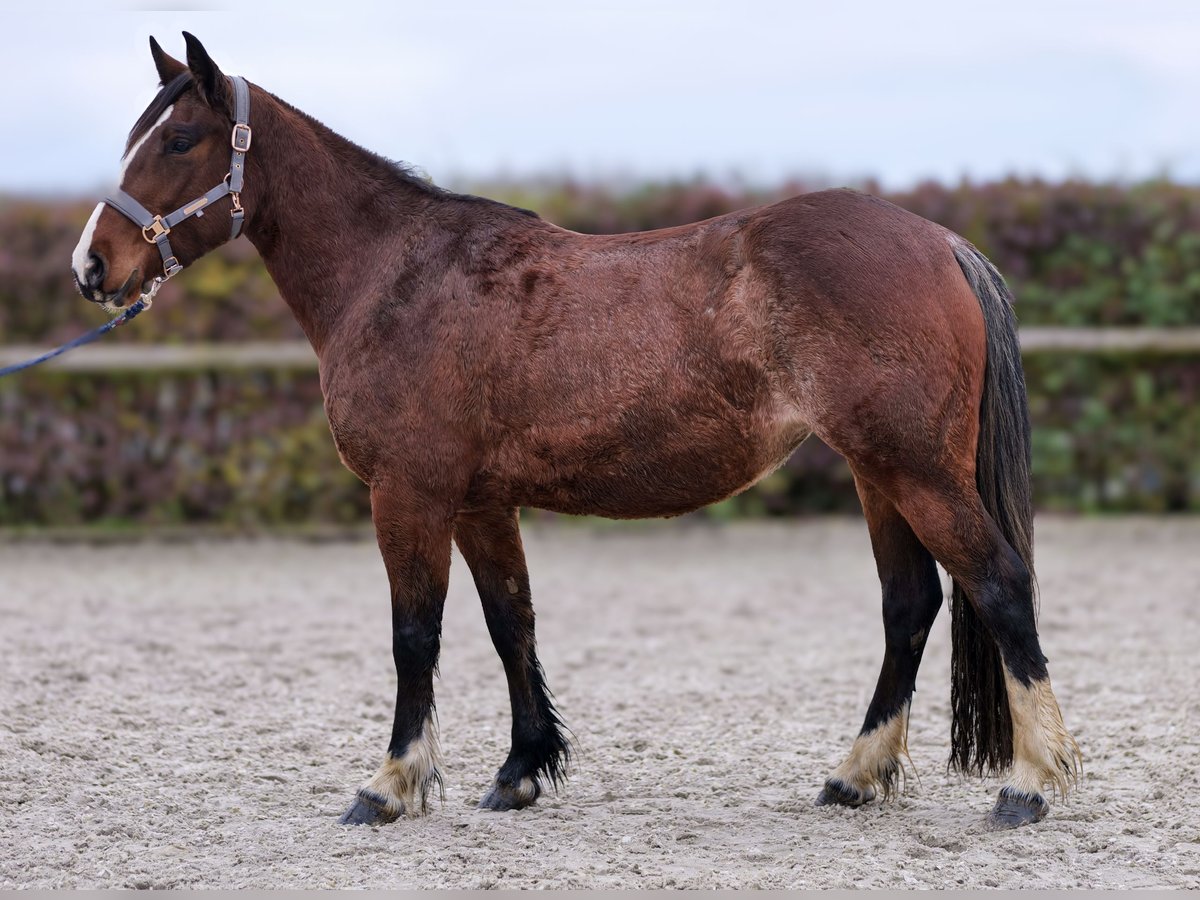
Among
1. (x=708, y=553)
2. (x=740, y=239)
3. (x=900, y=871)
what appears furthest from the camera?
(x=708, y=553)

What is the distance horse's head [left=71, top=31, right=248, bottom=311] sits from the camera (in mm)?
3998

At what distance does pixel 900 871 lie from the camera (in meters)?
3.48

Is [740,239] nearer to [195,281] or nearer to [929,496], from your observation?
[929,496]

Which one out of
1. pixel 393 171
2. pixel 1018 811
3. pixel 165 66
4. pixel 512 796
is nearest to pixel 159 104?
pixel 165 66

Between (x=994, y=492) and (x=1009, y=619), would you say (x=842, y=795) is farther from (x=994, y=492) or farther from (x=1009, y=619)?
(x=994, y=492)

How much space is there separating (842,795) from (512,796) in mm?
1031

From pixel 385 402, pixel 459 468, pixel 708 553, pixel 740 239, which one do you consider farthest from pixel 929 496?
pixel 708 553

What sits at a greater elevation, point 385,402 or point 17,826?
point 385,402

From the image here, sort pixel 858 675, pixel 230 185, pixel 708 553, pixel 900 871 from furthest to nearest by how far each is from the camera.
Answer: pixel 708 553 < pixel 858 675 < pixel 230 185 < pixel 900 871

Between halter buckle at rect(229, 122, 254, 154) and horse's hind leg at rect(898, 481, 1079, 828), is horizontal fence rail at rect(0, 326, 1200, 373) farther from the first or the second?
horse's hind leg at rect(898, 481, 1079, 828)

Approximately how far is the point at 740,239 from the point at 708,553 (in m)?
→ 5.77

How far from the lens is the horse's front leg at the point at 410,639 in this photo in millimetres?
3963

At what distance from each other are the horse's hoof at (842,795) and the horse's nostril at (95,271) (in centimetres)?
271

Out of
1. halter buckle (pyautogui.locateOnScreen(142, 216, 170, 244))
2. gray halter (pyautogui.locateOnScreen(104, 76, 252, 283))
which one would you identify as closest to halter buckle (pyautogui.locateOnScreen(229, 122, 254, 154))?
gray halter (pyautogui.locateOnScreen(104, 76, 252, 283))
